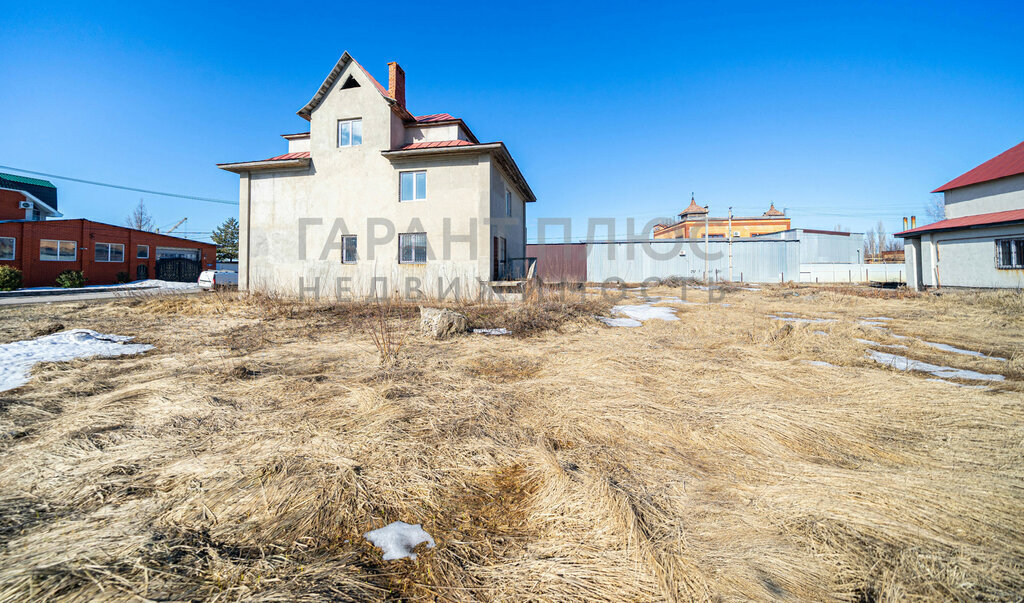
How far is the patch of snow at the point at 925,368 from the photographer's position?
4677 mm

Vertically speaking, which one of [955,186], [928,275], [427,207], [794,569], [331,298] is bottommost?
[794,569]

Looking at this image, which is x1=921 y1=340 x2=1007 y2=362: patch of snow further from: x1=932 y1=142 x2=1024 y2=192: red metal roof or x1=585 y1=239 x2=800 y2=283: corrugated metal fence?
x1=585 y1=239 x2=800 y2=283: corrugated metal fence

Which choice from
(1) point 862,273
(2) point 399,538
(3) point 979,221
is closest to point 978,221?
(3) point 979,221

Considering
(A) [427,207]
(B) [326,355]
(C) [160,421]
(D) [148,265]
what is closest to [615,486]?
(C) [160,421]

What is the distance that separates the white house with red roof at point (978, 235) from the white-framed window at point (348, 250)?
2520 cm

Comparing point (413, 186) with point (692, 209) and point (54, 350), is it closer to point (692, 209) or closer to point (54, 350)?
point (54, 350)

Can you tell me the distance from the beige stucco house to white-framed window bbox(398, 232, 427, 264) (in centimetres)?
4

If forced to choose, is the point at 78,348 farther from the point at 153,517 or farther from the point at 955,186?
the point at 955,186

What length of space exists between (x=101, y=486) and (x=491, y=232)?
38.5 feet

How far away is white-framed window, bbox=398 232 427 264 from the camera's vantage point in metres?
13.6

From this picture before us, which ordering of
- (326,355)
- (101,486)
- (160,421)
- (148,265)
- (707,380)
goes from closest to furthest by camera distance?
(101,486) < (160,421) < (707,380) < (326,355) < (148,265)

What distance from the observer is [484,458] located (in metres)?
2.75

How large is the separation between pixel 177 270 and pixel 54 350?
2849 centimetres

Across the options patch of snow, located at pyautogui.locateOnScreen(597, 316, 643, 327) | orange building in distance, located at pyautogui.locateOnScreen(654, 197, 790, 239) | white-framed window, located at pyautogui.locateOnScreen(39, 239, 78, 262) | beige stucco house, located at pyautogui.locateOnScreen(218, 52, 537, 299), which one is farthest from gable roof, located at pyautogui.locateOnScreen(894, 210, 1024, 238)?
white-framed window, located at pyautogui.locateOnScreen(39, 239, 78, 262)
